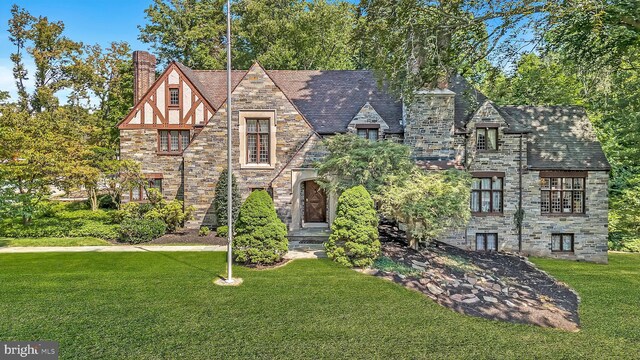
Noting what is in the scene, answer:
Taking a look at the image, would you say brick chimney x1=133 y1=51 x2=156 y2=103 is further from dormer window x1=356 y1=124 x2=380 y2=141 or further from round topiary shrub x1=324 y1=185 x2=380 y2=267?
round topiary shrub x1=324 y1=185 x2=380 y2=267

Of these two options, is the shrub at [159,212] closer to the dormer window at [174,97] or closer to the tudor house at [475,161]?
the tudor house at [475,161]

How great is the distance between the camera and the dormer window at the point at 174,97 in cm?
1978

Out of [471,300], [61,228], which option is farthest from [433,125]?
A: [61,228]

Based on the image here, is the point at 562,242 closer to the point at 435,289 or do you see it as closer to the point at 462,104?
the point at 462,104

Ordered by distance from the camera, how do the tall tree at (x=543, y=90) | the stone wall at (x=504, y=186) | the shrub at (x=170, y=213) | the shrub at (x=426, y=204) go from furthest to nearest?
the tall tree at (x=543, y=90) → the stone wall at (x=504, y=186) → the shrub at (x=170, y=213) → the shrub at (x=426, y=204)

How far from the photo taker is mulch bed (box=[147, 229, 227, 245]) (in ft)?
48.8

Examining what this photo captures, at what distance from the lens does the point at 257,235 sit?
35.8ft

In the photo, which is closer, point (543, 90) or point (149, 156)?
point (149, 156)

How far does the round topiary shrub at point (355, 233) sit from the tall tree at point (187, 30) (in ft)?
75.5

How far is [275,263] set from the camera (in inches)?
440

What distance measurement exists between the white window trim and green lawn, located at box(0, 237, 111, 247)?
7.25 m

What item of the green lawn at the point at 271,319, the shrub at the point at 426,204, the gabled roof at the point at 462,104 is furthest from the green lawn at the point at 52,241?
the gabled roof at the point at 462,104

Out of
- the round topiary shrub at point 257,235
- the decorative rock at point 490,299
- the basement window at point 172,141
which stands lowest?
the decorative rock at point 490,299

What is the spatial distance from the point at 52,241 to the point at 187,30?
21.8m
